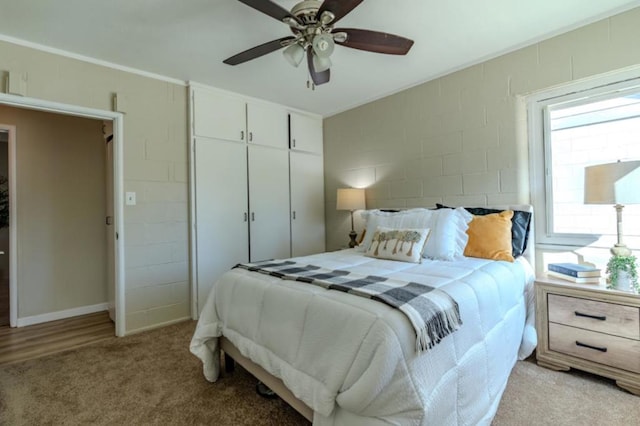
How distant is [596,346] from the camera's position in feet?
6.10

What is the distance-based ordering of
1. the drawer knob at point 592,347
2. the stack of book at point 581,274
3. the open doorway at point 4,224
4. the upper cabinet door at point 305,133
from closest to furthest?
the drawer knob at point 592,347 → the stack of book at point 581,274 → the open doorway at point 4,224 → the upper cabinet door at point 305,133

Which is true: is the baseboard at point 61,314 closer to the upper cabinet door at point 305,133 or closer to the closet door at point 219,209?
the closet door at point 219,209

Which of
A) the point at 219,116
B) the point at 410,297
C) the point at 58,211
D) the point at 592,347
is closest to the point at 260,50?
the point at 219,116

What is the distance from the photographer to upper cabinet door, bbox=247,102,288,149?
3.63m

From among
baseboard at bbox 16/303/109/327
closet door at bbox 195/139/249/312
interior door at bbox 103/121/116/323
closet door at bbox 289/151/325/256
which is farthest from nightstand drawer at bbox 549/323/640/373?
baseboard at bbox 16/303/109/327

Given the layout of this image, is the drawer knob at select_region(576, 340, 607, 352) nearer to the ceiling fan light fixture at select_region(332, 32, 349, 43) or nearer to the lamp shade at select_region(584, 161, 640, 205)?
the lamp shade at select_region(584, 161, 640, 205)

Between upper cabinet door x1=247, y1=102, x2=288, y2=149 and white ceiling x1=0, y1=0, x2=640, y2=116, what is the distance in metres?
0.60

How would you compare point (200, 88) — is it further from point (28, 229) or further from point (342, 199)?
point (28, 229)

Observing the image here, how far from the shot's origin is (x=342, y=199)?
3.64 metres

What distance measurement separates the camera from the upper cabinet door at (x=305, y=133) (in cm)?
404

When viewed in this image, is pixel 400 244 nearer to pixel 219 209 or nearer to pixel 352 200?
pixel 352 200

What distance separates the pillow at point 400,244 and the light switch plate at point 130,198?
2.22 meters

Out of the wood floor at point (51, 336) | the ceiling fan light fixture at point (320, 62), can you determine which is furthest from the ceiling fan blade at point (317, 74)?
the wood floor at point (51, 336)

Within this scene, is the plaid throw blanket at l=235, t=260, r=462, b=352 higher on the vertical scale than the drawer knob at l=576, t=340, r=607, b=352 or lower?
higher
